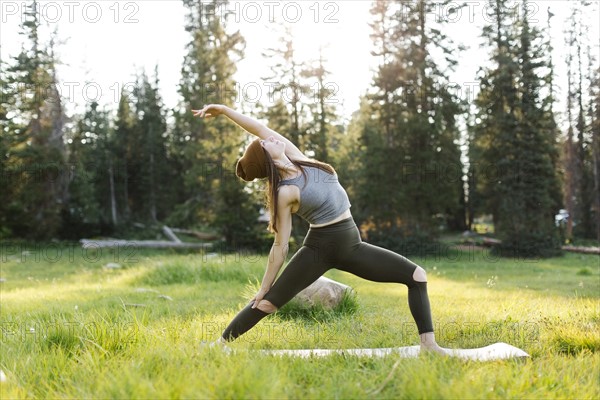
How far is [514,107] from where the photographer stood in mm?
23328

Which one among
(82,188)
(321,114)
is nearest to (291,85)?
(321,114)

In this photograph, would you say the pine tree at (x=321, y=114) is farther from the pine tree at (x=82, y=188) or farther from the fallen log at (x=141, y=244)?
the pine tree at (x=82, y=188)

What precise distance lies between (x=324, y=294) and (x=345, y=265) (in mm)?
2213

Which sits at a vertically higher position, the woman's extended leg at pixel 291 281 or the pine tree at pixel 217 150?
the pine tree at pixel 217 150

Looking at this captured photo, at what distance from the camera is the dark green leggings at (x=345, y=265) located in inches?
171

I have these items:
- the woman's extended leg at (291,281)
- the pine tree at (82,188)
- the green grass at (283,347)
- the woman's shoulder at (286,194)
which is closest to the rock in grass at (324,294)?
the green grass at (283,347)

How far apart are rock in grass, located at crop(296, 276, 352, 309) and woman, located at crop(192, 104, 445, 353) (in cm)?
214

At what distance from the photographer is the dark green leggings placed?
4.35 meters

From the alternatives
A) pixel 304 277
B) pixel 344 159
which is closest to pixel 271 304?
pixel 304 277

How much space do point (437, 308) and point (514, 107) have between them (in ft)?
60.2

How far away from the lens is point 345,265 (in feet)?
14.5

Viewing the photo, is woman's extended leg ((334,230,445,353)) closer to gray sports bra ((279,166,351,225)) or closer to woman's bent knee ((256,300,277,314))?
gray sports bra ((279,166,351,225))

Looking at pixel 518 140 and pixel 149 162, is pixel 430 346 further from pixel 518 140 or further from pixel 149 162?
pixel 149 162

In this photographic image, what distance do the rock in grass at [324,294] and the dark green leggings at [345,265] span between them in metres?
2.14
